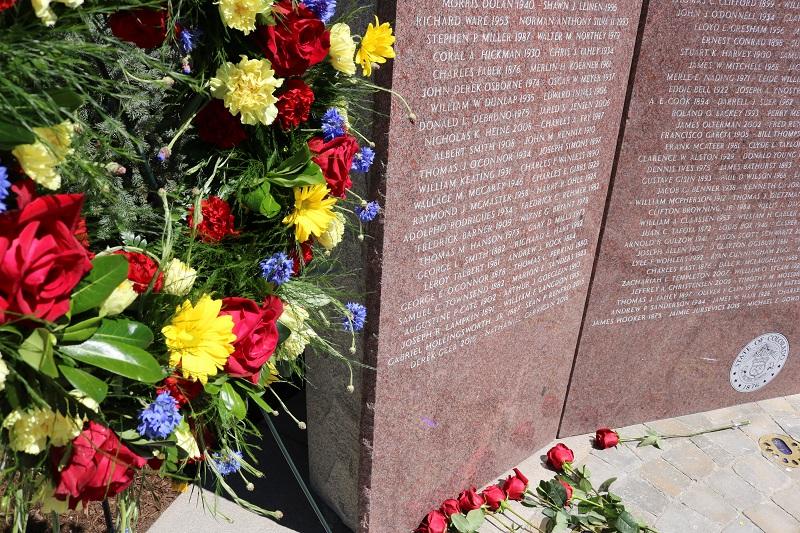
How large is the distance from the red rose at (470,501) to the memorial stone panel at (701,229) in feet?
2.72

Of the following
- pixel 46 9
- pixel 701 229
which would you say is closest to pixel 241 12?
pixel 46 9

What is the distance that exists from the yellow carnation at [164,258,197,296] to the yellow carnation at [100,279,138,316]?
115 millimetres

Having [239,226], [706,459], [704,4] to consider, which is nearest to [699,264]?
[706,459]

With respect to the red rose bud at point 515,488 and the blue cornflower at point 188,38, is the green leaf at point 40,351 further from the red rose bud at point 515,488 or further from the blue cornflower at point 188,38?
the red rose bud at point 515,488

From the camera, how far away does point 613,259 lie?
3.15m

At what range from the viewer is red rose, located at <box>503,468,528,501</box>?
2.98 metres

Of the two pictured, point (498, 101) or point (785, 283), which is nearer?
point (498, 101)

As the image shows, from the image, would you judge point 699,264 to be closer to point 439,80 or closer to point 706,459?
point 706,459

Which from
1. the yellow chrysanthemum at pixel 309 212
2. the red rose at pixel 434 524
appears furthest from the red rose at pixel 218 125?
the red rose at pixel 434 524

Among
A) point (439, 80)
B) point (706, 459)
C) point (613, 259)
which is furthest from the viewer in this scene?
point (706, 459)

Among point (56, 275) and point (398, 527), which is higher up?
point (56, 275)

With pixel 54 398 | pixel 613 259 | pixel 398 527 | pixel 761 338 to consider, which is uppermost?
pixel 54 398

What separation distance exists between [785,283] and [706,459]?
119 cm

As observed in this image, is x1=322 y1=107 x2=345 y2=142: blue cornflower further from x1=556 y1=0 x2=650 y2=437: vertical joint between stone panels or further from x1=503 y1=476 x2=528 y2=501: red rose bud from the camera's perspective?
x1=503 y1=476 x2=528 y2=501: red rose bud
